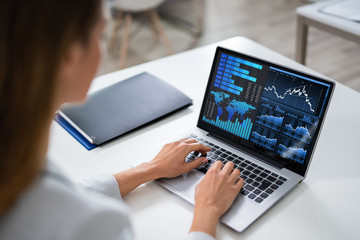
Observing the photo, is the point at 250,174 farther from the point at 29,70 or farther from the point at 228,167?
the point at 29,70

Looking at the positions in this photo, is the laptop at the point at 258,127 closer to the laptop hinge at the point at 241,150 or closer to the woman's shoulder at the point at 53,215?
the laptop hinge at the point at 241,150

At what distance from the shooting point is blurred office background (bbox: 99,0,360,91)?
3092 millimetres

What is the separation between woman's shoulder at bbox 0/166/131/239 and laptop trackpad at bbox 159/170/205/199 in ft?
1.41

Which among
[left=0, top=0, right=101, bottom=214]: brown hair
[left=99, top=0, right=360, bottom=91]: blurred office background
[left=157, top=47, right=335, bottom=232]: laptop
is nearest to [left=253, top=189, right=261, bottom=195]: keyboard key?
[left=157, top=47, right=335, bottom=232]: laptop

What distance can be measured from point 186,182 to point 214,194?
0.11 meters

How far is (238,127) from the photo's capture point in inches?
41.1

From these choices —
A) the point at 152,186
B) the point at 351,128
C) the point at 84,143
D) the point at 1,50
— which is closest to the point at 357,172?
the point at 351,128

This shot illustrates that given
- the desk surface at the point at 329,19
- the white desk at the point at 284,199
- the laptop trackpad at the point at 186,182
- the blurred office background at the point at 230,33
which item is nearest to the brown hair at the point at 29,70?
the white desk at the point at 284,199

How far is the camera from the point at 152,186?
964 millimetres

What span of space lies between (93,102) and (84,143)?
180 mm

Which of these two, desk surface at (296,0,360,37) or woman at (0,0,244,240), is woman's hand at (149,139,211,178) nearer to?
woman at (0,0,244,240)

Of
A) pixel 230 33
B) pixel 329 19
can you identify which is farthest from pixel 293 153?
pixel 230 33

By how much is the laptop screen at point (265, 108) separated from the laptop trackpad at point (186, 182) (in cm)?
16

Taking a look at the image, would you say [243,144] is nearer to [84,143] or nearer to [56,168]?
[84,143]
